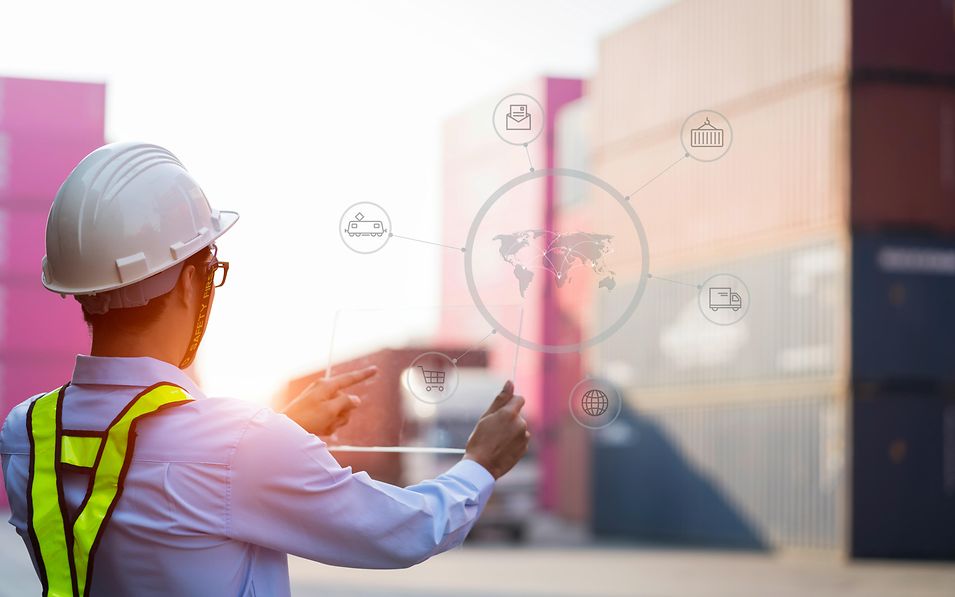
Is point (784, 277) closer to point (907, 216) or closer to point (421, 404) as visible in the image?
point (907, 216)

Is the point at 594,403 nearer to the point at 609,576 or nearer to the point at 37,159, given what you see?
the point at 37,159

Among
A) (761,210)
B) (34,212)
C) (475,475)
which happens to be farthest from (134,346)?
(761,210)

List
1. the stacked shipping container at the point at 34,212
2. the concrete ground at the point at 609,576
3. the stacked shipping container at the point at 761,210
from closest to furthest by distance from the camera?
the stacked shipping container at the point at 34,212 → the concrete ground at the point at 609,576 → the stacked shipping container at the point at 761,210

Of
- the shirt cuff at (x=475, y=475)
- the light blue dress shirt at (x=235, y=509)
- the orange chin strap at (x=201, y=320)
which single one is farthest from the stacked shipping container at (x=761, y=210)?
the light blue dress shirt at (x=235, y=509)

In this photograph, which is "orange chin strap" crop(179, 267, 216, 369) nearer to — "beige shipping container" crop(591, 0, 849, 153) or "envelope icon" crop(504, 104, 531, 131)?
"envelope icon" crop(504, 104, 531, 131)

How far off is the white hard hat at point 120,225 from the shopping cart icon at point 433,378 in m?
1.11

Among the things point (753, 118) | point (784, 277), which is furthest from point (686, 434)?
point (753, 118)

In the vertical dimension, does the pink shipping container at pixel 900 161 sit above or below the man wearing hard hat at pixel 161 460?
above

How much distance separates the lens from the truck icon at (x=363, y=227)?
4098 mm

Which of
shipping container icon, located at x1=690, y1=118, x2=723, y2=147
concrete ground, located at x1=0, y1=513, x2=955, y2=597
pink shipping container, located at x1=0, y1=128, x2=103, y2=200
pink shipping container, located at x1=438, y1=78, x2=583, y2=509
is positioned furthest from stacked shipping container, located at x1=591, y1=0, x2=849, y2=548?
shipping container icon, located at x1=690, y1=118, x2=723, y2=147

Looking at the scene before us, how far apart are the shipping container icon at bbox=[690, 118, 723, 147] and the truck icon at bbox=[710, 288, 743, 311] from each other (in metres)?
0.47

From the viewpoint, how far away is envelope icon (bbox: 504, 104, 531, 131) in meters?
4.13

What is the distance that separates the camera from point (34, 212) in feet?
29.0

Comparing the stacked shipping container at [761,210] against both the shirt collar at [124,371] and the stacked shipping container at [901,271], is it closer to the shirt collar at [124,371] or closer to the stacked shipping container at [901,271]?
the stacked shipping container at [901,271]
